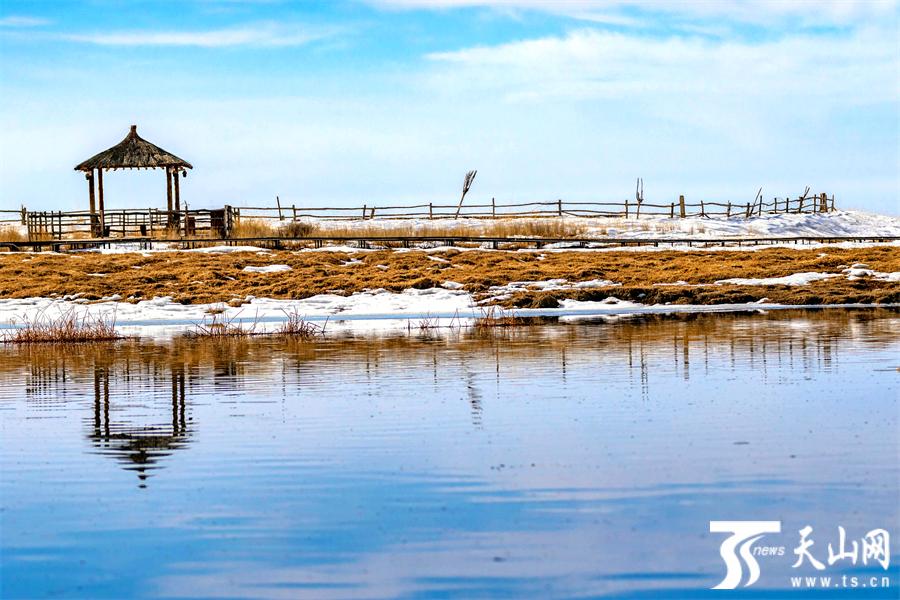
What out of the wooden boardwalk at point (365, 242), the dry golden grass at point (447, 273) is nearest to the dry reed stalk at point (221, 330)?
the dry golden grass at point (447, 273)

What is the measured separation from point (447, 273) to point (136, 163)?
18.8 m

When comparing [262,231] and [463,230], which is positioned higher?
[262,231]

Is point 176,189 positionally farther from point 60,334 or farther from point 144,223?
point 60,334

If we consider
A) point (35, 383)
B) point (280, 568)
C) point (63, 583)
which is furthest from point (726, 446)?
point (35, 383)

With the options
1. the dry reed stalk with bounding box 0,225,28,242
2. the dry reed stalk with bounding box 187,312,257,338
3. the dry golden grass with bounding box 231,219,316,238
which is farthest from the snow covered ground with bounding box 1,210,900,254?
the dry reed stalk with bounding box 187,312,257,338

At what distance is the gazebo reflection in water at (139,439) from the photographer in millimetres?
9867

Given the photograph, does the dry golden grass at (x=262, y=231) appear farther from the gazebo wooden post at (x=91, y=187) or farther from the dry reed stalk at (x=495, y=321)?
the dry reed stalk at (x=495, y=321)

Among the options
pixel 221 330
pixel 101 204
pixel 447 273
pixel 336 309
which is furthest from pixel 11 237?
pixel 221 330

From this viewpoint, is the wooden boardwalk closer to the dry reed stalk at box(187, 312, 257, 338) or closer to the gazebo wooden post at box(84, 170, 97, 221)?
the gazebo wooden post at box(84, 170, 97, 221)

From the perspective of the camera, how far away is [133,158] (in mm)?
50344

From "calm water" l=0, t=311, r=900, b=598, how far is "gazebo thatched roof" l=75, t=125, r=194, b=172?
33.9 metres

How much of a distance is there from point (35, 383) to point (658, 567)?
37.8 ft

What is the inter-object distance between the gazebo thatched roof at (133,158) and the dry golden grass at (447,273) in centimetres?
894

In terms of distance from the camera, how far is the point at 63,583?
644cm
